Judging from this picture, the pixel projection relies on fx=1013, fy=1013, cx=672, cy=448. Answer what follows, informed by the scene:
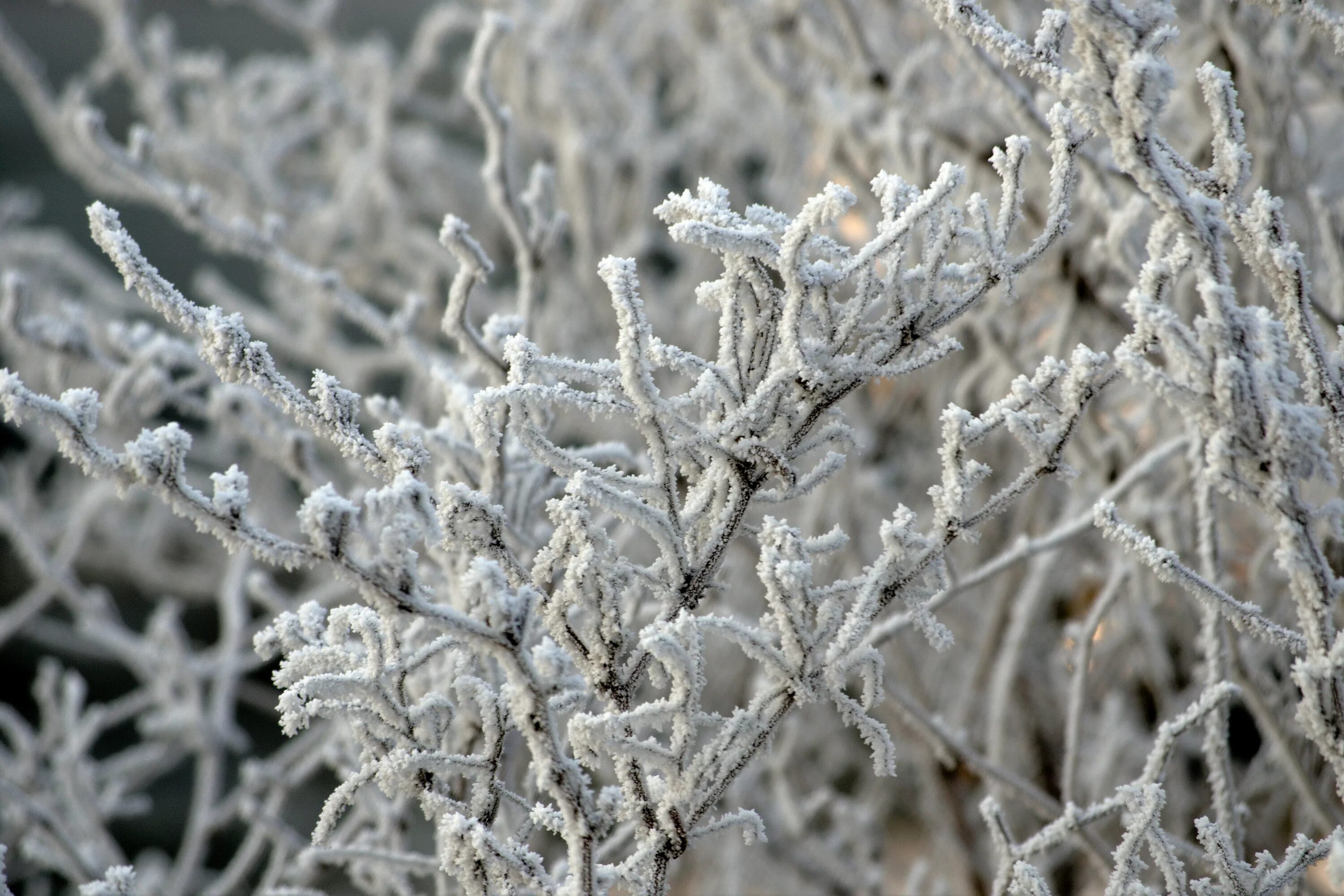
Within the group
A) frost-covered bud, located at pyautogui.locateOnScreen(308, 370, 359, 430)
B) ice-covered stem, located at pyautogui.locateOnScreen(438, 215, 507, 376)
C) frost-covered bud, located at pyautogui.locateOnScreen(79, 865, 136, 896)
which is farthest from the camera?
ice-covered stem, located at pyautogui.locateOnScreen(438, 215, 507, 376)

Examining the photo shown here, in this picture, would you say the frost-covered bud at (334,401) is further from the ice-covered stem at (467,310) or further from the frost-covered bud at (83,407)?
the ice-covered stem at (467,310)

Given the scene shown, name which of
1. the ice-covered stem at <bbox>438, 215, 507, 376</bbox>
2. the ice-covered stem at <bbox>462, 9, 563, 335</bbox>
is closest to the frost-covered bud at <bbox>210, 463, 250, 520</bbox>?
the ice-covered stem at <bbox>438, 215, 507, 376</bbox>

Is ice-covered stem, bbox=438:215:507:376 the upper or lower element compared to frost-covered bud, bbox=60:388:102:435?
upper

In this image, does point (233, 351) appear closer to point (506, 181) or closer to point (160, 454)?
point (160, 454)

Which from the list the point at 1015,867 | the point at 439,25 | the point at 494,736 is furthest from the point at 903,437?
the point at 494,736

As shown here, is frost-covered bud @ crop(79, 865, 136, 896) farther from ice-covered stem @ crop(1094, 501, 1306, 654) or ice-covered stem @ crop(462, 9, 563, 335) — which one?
ice-covered stem @ crop(1094, 501, 1306, 654)

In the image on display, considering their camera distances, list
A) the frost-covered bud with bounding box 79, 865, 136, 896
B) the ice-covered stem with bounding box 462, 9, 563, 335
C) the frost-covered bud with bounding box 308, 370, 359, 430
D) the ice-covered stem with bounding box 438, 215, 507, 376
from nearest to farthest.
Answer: the frost-covered bud with bounding box 308, 370, 359, 430
the frost-covered bud with bounding box 79, 865, 136, 896
the ice-covered stem with bounding box 438, 215, 507, 376
the ice-covered stem with bounding box 462, 9, 563, 335

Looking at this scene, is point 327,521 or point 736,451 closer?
point 327,521

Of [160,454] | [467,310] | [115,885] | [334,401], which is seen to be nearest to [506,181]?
[467,310]

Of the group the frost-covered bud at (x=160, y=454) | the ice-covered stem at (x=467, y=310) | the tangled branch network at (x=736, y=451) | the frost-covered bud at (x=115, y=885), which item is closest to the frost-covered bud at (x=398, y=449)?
the tangled branch network at (x=736, y=451)
